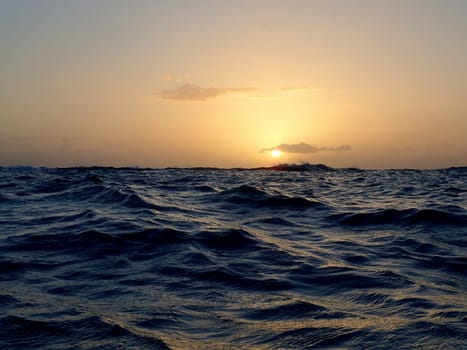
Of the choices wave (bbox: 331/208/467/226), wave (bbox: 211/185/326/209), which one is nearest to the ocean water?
wave (bbox: 331/208/467/226)

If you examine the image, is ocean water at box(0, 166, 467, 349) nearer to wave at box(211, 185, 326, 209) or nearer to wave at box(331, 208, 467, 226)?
wave at box(331, 208, 467, 226)

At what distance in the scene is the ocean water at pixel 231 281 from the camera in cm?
506

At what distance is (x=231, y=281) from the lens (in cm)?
744

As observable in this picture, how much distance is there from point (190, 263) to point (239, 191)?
13798 millimetres

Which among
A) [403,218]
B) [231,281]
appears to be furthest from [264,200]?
[231,281]

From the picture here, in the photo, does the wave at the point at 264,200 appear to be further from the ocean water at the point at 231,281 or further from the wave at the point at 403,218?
the ocean water at the point at 231,281

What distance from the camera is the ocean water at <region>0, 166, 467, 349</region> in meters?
5.06

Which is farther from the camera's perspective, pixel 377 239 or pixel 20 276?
pixel 377 239

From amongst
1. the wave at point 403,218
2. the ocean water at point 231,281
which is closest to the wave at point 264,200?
the wave at point 403,218

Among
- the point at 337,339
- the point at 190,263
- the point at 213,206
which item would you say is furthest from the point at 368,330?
the point at 213,206

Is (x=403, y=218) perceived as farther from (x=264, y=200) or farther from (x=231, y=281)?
(x=231, y=281)

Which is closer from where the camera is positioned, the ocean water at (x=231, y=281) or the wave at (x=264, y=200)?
the ocean water at (x=231, y=281)

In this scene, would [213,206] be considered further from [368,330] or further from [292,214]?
[368,330]

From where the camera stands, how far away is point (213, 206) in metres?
18.3
